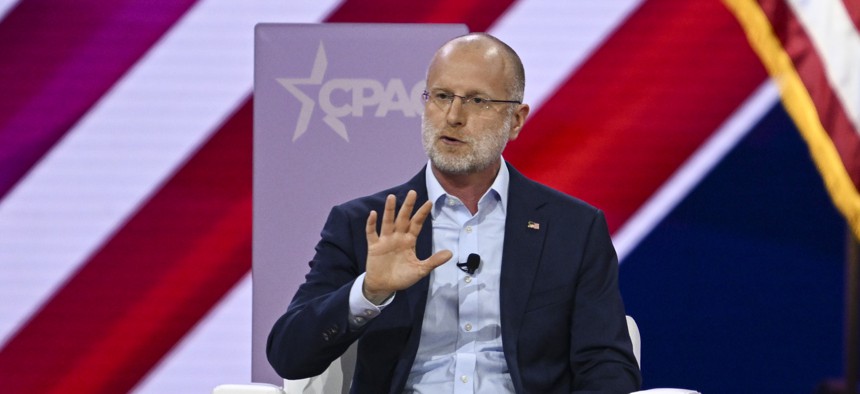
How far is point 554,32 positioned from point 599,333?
185cm

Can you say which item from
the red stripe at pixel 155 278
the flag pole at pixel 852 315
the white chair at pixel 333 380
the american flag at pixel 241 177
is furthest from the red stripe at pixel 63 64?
the flag pole at pixel 852 315

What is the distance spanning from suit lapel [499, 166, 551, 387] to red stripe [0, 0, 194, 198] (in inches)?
77.4

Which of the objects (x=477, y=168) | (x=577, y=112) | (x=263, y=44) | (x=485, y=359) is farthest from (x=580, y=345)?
(x=577, y=112)

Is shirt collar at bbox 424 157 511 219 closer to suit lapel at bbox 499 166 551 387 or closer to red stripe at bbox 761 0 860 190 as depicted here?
suit lapel at bbox 499 166 551 387

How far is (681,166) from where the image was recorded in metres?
3.99

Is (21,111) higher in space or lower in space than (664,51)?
higher

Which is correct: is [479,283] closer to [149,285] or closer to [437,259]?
[437,259]

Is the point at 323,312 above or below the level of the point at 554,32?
below

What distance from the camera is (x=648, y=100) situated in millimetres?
3973

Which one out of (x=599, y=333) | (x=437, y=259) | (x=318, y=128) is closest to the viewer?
(x=437, y=259)

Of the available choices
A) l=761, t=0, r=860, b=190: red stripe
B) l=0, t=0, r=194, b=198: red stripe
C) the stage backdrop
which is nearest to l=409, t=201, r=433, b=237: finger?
the stage backdrop

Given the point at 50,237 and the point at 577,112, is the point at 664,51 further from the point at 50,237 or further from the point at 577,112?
the point at 50,237

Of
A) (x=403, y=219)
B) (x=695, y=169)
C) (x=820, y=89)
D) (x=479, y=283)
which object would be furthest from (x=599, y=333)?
(x=695, y=169)

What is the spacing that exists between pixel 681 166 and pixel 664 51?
413 millimetres
